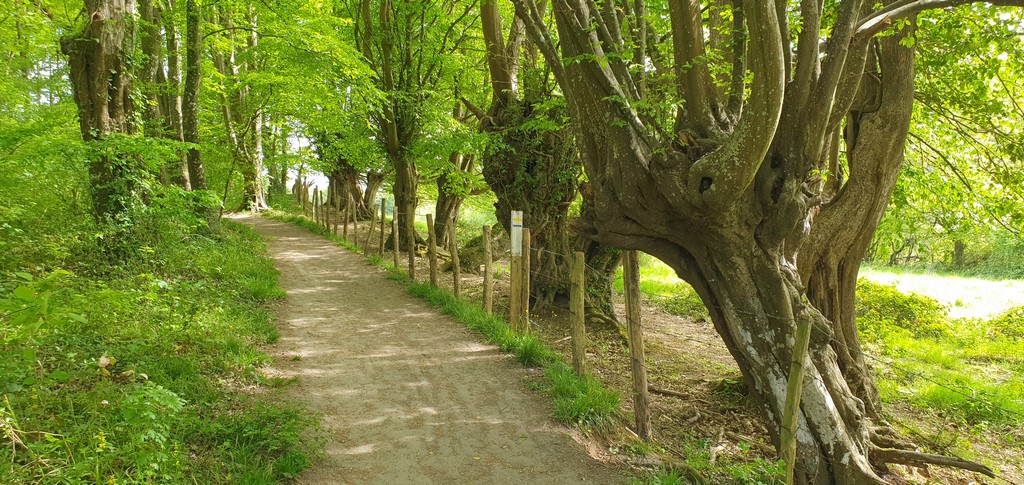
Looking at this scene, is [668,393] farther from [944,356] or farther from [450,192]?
[450,192]

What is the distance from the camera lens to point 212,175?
20.8m

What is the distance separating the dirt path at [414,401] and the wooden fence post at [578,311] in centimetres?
65

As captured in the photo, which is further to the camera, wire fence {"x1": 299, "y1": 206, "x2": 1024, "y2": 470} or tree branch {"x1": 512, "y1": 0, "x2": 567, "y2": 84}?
tree branch {"x1": 512, "y1": 0, "x2": 567, "y2": 84}

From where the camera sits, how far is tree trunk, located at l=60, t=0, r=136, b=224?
24.0 ft

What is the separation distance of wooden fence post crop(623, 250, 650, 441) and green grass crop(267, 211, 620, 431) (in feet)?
0.97

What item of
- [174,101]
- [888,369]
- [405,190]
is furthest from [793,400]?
[174,101]

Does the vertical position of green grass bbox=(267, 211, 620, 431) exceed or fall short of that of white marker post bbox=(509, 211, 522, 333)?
it falls short

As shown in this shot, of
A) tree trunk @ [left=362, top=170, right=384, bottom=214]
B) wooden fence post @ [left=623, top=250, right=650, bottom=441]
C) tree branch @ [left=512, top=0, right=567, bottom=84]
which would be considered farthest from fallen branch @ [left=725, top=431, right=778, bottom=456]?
tree trunk @ [left=362, top=170, right=384, bottom=214]

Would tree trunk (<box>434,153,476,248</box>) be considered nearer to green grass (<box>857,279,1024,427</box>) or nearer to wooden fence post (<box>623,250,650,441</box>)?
wooden fence post (<box>623,250,650,441</box>)

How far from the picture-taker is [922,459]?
460 cm

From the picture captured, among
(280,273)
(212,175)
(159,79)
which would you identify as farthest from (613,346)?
(212,175)

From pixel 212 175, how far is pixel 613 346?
18347 millimetres

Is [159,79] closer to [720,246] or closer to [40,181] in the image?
[40,181]

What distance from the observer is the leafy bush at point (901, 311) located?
11211 mm
